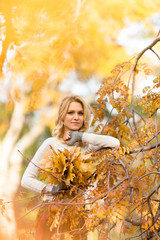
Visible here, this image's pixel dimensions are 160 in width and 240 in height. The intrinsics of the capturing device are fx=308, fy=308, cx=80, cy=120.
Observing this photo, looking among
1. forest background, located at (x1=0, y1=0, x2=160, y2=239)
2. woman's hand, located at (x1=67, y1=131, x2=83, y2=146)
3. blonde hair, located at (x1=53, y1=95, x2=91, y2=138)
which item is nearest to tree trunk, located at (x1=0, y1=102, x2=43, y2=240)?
forest background, located at (x1=0, y1=0, x2=160, y2=239)

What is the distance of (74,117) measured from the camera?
152 cm

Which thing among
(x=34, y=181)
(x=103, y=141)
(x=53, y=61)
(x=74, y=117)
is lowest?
(x=34, y=181)

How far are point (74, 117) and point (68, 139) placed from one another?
0.42 ft

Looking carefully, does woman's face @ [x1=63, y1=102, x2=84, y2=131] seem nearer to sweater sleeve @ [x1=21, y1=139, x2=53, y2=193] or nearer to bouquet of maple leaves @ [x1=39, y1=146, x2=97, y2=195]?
sweater sleeve @ [x1=21, y1=139, x2=53, y2=193]

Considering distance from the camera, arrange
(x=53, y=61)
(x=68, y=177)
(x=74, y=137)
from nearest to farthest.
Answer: (x=68, y=177)
(x=74, y=137)
(x=53, y=61)

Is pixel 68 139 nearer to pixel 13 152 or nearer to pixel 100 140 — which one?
pixel 100 140

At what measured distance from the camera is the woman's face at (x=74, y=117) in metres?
1.52

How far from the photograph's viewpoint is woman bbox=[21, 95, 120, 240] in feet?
4.44

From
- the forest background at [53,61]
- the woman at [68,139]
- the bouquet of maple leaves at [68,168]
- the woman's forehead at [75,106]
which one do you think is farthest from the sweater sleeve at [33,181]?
the forest background at [53,61]

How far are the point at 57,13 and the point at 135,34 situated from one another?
1869mm

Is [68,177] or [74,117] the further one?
[74,117]

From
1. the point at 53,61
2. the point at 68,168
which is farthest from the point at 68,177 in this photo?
the point at 53,61

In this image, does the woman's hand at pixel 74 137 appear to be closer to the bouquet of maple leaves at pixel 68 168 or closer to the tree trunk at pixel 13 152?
the bouquet of maple leaves at pixel 68 168

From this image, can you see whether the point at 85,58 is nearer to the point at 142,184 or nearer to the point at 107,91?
the point at 107,91
